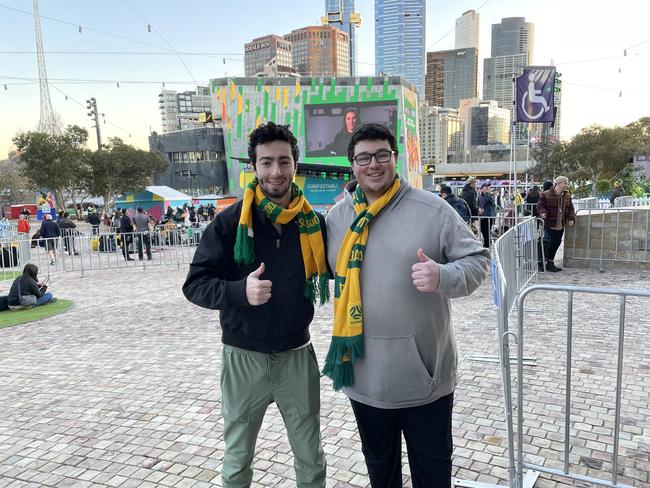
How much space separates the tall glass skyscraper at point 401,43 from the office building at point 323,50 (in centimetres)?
1440

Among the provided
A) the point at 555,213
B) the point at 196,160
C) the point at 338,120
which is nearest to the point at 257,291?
the point at 555,213

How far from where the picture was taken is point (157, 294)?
941 cm

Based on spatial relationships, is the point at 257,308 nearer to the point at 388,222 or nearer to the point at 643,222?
the point at 388,222

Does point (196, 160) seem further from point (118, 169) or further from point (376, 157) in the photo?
point (376, 157)

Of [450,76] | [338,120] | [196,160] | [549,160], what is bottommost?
[549,160]

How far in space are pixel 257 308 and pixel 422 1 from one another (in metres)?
103

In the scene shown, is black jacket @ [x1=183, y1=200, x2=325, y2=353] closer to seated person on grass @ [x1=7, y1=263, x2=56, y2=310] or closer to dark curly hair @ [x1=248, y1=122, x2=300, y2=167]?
dark curly hair @ [x1=248, y1=122, x2=300, y2=167]

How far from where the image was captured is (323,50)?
96625 millimetres

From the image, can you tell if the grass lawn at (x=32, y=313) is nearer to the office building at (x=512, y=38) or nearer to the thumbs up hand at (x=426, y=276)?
the thumbs up hand at (x=426, y=276)

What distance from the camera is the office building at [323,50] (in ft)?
309

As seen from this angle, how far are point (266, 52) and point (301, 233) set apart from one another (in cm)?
10543

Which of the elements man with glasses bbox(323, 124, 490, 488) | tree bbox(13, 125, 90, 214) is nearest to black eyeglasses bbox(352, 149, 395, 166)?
man with glasses bbox(323, 124, 490, 488)

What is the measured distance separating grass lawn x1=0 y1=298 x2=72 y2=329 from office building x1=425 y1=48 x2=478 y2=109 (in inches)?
3828

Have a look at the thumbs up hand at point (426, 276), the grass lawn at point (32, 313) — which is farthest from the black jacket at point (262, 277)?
the grass lawn at point (32, 313)
